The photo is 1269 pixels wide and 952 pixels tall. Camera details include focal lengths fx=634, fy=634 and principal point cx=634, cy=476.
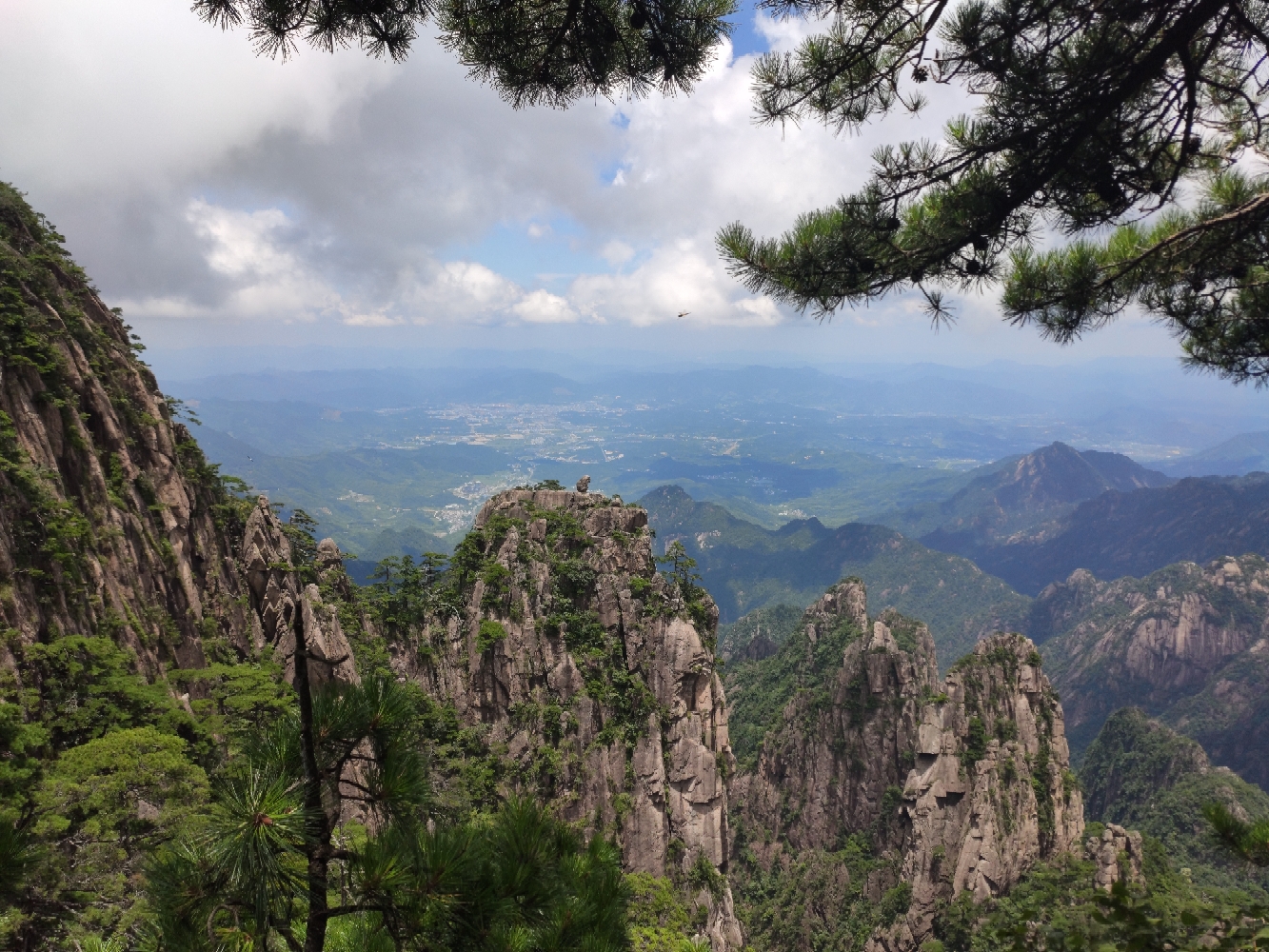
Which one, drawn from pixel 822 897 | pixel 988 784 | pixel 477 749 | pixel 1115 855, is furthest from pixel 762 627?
pixel 477 749

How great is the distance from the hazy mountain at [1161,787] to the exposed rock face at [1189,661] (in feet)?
95.4

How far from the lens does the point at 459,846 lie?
3170 mm

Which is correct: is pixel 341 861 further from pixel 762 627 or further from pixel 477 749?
pixel 762 627

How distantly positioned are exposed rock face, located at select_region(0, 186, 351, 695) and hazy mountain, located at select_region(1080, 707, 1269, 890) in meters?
64.9

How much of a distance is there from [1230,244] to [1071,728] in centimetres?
13194

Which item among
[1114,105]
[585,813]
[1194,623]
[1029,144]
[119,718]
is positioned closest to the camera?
[1114,105]

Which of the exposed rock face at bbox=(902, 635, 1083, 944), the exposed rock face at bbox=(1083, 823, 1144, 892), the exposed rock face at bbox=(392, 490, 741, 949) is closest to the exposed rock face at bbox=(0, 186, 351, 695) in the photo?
the exposed rock face at bbox=(392, 490, 741, 949)

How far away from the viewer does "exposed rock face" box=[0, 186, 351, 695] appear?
12555 mm

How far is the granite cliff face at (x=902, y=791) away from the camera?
118 ft

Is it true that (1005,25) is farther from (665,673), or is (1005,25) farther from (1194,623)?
(1194,623)

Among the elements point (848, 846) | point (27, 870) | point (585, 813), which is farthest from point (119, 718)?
point (848, 846)

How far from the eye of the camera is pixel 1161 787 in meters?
63.6

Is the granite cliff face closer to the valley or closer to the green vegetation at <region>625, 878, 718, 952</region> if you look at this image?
the valley

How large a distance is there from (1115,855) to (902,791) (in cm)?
1379
